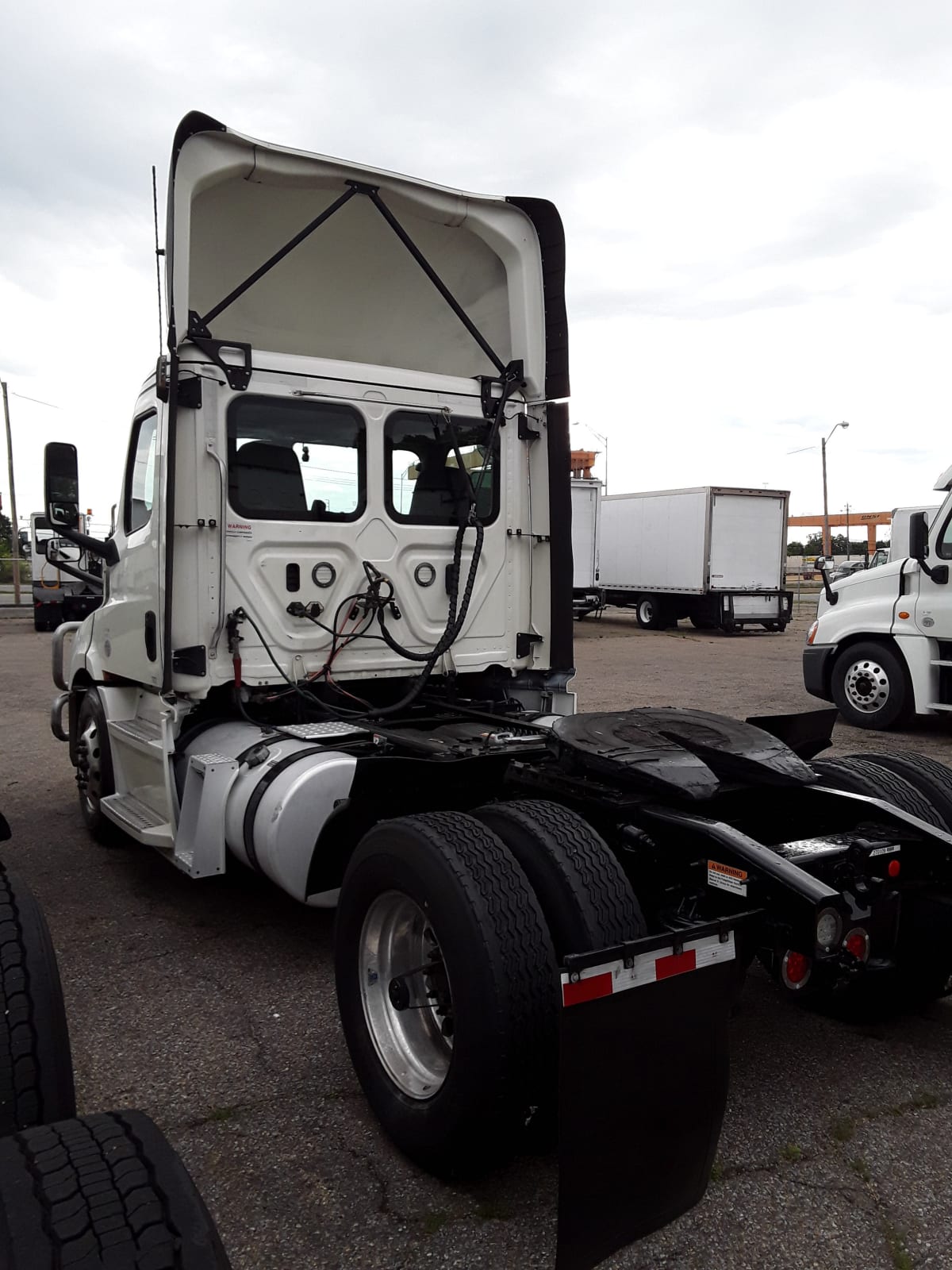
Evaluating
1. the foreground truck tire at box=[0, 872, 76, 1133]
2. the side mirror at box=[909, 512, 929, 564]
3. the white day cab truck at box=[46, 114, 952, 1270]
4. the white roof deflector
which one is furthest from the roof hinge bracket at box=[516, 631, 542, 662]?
the side mirror at box=[909, 512, 929, 564]

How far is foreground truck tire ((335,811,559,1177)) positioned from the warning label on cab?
507 millimetres

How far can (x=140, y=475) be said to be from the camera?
210 inches

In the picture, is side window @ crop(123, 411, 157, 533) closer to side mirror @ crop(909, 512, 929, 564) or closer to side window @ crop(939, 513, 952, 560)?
side mirror @ crop(909, 512, 929, 564)

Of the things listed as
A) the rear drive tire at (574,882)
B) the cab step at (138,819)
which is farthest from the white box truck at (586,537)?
the rear drive tire at (574,882)

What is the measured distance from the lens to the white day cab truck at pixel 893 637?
9.25 metres

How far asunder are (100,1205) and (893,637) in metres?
9.52

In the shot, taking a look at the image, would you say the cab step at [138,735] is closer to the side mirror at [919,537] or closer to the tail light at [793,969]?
the tail light at [793,969]

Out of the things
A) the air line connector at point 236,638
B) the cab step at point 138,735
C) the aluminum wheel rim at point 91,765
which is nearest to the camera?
the air line connector at point 236,638

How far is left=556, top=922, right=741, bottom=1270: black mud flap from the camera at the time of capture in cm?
212

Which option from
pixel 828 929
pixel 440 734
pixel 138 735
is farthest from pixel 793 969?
pixel 138 735

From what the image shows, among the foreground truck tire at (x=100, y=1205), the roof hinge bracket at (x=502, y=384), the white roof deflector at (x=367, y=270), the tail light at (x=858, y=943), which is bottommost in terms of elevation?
the foreground truck tire at (x=100, y=1205)

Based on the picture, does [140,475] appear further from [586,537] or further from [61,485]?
[586,537]

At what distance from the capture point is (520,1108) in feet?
8.05

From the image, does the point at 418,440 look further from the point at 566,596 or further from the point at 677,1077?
the point at 677,1077
